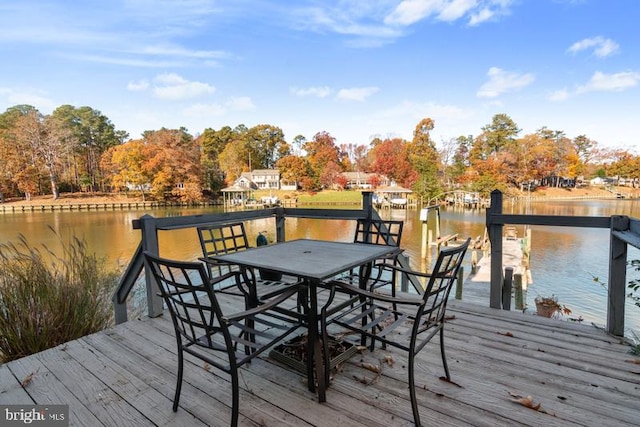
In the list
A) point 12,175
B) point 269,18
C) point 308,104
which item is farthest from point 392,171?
point 12,175

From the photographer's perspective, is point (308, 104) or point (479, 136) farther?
point (479, 136)

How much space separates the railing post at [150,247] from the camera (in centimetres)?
246

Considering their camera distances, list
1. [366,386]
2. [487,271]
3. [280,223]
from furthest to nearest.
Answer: [487,271], [280,223], [366,386]

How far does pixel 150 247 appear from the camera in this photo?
2.50 meters

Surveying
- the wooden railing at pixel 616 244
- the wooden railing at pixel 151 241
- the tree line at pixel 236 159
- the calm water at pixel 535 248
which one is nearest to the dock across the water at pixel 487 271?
the calm water at pixel 535 248

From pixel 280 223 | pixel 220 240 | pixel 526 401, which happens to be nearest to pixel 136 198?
pixel 280 223

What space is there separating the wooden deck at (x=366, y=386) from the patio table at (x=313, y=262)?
0.24m

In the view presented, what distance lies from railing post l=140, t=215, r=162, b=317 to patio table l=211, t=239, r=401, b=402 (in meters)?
0.79

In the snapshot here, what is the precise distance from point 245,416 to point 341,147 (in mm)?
58534

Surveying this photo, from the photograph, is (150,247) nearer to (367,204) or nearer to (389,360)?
(389,360)

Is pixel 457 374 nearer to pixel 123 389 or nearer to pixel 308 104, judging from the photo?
pixel 123 389

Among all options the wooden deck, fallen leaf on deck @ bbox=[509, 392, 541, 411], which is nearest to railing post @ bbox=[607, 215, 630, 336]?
the wooden deck

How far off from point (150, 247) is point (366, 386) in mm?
1949

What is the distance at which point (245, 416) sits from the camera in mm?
1459
